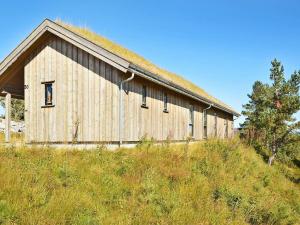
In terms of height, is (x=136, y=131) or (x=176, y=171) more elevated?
(x=136, y=131)

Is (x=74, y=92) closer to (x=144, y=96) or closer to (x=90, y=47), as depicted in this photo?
(x=90, y=47)

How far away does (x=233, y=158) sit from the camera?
14414 millimetres

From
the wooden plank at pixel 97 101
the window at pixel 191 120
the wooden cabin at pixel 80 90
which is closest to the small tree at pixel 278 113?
the window at pixel 191 120

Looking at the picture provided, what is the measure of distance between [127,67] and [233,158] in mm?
5872

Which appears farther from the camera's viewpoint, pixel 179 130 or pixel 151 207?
pixel 179 130

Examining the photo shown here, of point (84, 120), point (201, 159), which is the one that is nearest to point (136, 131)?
point (84, 120)

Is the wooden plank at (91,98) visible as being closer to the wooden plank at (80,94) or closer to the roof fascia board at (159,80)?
the wooden plank at (80,94)

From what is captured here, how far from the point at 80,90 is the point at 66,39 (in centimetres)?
218

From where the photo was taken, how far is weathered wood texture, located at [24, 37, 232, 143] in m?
13.9

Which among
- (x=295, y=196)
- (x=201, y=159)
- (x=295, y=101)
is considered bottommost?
(x=295, y=196)

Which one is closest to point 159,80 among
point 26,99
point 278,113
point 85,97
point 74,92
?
point 85,97

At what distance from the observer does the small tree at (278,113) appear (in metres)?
23.0

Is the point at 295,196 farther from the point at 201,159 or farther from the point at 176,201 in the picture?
the point at 176,201

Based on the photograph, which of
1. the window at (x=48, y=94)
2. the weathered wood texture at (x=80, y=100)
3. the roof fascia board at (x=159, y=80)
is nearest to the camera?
the roof fascia board at (x=159, y=80)
